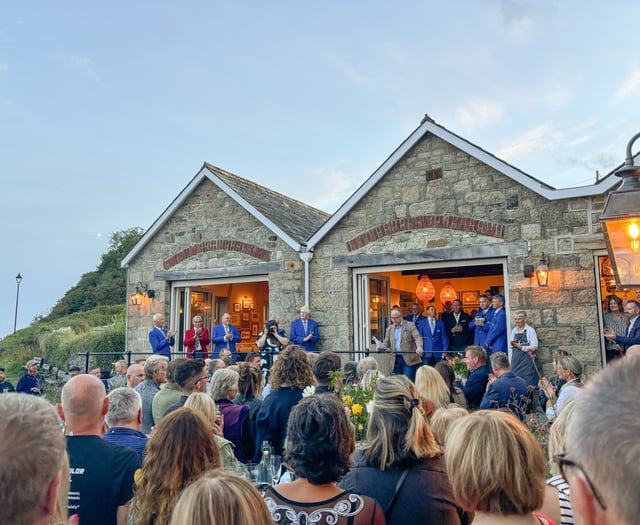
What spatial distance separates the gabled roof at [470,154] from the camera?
7922mm

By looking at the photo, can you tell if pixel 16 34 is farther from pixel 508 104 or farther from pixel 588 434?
pixel 588 434

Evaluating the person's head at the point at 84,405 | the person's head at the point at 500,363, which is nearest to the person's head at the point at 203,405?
the person's head at the point at 84,405

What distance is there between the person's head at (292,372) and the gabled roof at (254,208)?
568cm

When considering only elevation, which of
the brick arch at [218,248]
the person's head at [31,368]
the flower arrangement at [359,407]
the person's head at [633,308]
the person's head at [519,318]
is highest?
the brick arch at [218,248]

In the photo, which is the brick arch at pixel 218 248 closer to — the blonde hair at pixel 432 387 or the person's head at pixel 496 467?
the blonde hair at pixel 432 387

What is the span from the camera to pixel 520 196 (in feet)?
27.7

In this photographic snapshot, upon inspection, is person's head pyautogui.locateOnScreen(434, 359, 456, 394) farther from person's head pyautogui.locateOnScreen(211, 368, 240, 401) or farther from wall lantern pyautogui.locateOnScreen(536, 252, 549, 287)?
wall lantern pyautogui.locateOnScreen(536, 252, 549, 287)

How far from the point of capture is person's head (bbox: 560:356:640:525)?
0.88 m

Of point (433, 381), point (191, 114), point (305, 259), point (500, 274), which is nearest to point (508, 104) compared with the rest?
point (500, 274)

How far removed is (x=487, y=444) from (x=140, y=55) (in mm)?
14081

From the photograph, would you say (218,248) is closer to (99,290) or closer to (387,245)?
(387,245)

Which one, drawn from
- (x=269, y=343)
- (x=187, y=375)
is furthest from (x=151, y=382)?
(x=269, y=343)

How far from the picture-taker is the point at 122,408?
125 inches

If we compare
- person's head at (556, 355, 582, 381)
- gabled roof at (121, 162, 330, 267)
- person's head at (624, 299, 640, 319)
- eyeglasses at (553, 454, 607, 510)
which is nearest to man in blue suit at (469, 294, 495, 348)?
person's head at (624, 299, 640, 319)
